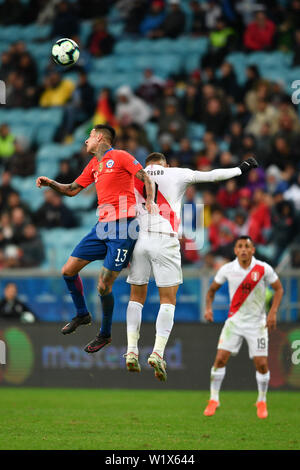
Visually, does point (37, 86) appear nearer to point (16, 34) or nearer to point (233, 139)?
point (16, 34)

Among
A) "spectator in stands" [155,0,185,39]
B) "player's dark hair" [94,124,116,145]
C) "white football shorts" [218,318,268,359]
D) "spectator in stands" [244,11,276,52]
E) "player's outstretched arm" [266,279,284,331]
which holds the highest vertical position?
"spectator in stands" [155,0,185,39]

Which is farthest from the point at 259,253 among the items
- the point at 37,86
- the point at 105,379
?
the point at 37,86

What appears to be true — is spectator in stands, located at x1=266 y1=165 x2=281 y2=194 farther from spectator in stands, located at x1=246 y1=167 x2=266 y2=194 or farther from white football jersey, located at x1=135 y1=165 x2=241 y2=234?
white football jersey, located at x1=135 y1=165 x2=241 y2=234

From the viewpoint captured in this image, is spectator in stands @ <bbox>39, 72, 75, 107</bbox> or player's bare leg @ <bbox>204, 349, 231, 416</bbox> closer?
player's bare leg @ <bbox>204, 349, 231, 416</bbox>

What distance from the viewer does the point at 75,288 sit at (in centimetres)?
970

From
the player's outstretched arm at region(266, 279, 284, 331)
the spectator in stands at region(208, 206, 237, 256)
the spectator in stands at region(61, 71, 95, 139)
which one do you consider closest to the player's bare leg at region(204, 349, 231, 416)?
the player's outstretched arm at region(266, 279, 284, 331)

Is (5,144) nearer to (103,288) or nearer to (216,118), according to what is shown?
(216,118)

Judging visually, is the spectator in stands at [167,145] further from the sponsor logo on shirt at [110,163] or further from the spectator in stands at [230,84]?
the sponsor logo on shirt at [110,163]

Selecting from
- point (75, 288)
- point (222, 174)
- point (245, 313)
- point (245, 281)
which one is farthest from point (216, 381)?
point (222, 174)

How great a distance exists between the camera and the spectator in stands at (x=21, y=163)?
64.1ft

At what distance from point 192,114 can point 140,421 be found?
28.2 feet

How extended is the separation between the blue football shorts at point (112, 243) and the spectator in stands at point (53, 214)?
27.8ft

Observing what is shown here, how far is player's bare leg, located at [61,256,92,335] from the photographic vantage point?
943 centimetres

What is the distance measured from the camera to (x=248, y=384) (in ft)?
50.0
